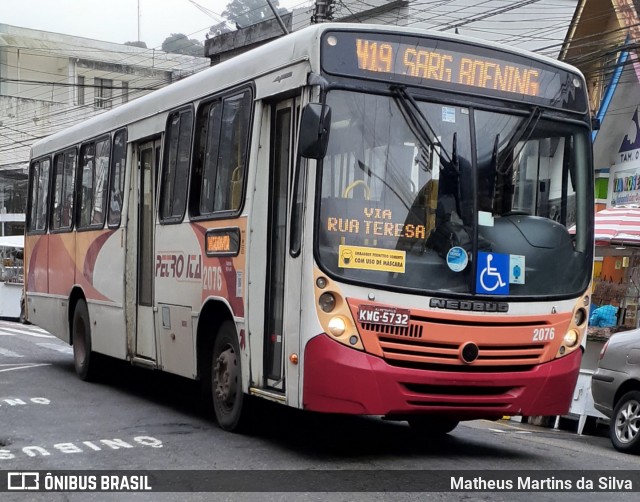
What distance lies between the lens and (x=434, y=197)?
784 centimetres

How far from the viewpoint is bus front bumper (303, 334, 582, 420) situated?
7.49 m

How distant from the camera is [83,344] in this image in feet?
45.1

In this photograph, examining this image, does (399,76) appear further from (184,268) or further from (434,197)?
(184,268)

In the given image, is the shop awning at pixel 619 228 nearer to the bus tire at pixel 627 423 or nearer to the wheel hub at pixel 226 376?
the bus tire at pixel 627 423

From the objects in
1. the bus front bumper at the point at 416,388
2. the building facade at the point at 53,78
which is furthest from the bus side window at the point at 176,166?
the building facade at the point at 53,78

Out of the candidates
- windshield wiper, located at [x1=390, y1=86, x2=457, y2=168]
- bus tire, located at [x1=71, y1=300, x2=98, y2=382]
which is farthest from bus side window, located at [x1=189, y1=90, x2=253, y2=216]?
bus tire, located at [x1=71, y1=300, x2=98, y2=382]

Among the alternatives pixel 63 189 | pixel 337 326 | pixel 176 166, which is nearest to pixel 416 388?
pixel 337 326

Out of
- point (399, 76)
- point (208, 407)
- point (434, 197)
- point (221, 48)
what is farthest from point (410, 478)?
point (221, 48)

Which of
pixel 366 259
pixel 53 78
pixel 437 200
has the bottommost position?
pixel 366 259

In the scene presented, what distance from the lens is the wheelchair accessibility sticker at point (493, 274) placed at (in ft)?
25.9

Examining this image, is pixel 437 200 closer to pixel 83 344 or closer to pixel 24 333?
pixel 83 344

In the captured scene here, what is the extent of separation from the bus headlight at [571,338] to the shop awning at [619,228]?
7770 millimetres

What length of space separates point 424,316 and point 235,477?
6.06 ft

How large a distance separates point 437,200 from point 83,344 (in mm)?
7403
